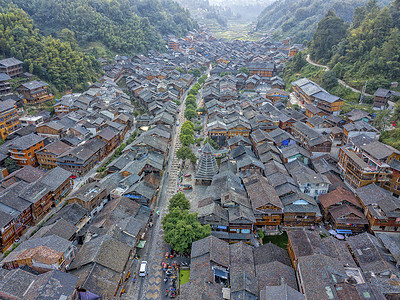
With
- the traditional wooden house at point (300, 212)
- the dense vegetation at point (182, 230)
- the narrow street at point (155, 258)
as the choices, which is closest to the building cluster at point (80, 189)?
the narrow street at point (155, 258)

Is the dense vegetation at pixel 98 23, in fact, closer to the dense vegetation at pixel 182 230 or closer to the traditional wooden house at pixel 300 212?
the dense vegetation at pixel 182 230

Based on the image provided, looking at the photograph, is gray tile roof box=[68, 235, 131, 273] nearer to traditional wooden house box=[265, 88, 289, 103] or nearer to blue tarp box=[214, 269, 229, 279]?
blue tarp box=[214, 269, 229, 279]

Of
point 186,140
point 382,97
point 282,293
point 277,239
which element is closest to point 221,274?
point 282,293

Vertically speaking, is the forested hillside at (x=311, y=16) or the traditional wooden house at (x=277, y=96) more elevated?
the forested hillside at (x=311, y=16)

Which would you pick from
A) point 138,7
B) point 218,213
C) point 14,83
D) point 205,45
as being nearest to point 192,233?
point 218,213

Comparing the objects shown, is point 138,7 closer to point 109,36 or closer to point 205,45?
point 205,45

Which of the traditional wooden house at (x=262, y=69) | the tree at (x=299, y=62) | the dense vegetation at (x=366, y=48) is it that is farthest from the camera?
the traditional wooden house at (x=262, y=69)

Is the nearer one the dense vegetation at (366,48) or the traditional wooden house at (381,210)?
the traditional wooden house at (381,210)

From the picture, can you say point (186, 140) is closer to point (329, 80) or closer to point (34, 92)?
point (34, 92)
